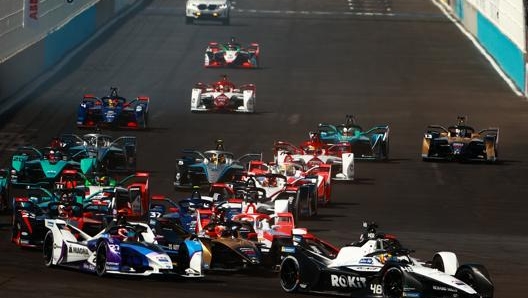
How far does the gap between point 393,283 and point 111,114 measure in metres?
34.9

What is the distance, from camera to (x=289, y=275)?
2895cm

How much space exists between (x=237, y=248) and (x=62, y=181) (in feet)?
38.3

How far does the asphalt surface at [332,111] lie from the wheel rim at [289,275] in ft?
1.68

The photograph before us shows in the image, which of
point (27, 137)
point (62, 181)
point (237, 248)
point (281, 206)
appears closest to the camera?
point (237, 248)

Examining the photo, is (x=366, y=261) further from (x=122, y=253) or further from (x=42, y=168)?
(x=42, y=168)

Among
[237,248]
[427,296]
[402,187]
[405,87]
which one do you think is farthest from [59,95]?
Result: [427,296]

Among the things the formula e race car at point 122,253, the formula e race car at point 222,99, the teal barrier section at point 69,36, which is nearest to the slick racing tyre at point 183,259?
the formula e race car at point 122,253

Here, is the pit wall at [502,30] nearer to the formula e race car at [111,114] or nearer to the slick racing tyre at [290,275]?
the formula e race car at [111,114]

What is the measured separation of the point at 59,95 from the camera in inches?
2793

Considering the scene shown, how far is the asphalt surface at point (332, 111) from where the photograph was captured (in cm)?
3381

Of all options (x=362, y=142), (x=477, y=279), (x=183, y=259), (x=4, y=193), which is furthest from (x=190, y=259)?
(x=362, y=142)

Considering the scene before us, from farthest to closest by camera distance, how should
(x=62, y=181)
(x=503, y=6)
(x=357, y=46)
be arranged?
(x=357, y=46), (x=503, y=6), (x=62, y=181)

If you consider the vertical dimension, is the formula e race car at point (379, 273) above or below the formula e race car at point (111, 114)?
above

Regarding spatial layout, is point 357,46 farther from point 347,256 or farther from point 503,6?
point 347,256
